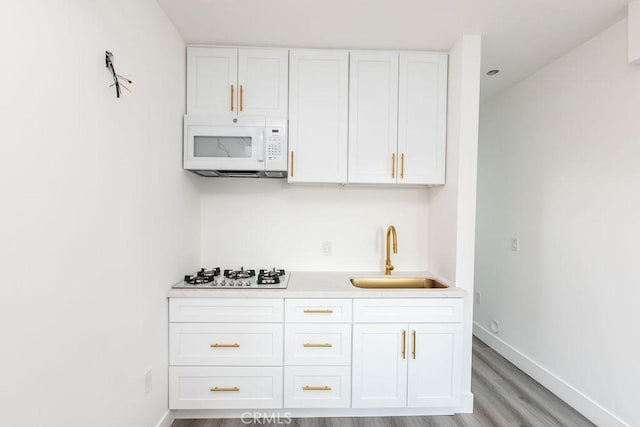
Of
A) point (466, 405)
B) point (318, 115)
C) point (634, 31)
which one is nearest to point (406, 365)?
point (466, 405)

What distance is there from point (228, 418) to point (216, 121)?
79.5 inches

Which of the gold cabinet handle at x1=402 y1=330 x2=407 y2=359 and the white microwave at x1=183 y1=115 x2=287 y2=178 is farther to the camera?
the white microwave at x1=183 y1=115 x2=287 y2=178

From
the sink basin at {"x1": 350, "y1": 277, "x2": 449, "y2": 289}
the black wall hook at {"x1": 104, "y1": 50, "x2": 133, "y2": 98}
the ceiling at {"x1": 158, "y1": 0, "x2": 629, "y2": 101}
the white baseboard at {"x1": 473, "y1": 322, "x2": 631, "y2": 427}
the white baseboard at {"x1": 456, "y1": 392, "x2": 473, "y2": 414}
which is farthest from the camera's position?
the sink basin at {"x1": 350, "y1": 277, "x2": 449, "y2": 289}

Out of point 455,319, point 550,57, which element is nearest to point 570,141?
point 550,57

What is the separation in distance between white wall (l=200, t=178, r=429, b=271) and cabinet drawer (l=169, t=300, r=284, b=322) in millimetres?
634

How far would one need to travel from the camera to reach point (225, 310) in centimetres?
188

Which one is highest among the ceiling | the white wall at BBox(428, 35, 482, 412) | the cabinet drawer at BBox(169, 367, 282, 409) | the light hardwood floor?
the ceiling

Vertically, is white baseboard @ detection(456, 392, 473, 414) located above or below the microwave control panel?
below

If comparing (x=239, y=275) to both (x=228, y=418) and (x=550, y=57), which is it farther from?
(x=550, y=57)

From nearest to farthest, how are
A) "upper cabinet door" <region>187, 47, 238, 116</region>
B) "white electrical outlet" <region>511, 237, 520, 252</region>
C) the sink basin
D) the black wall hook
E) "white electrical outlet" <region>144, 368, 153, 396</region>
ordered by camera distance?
the black wall hook
"white electrical outlet" <region>144, 368, 153, 396</region>
"upper cabinet door" <region>187, 47, 238, 116</region>
the sink basin
"white electrical outlet" <region>511, 237, 520, 252</region>

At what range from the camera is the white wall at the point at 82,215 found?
2.93ft

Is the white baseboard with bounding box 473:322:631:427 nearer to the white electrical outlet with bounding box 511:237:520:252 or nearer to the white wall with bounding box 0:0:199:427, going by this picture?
the white electrical outlet with bounding box 511:237:520:252

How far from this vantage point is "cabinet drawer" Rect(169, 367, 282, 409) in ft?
6.16

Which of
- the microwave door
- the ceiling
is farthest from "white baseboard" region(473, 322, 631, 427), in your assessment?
the microwave door
